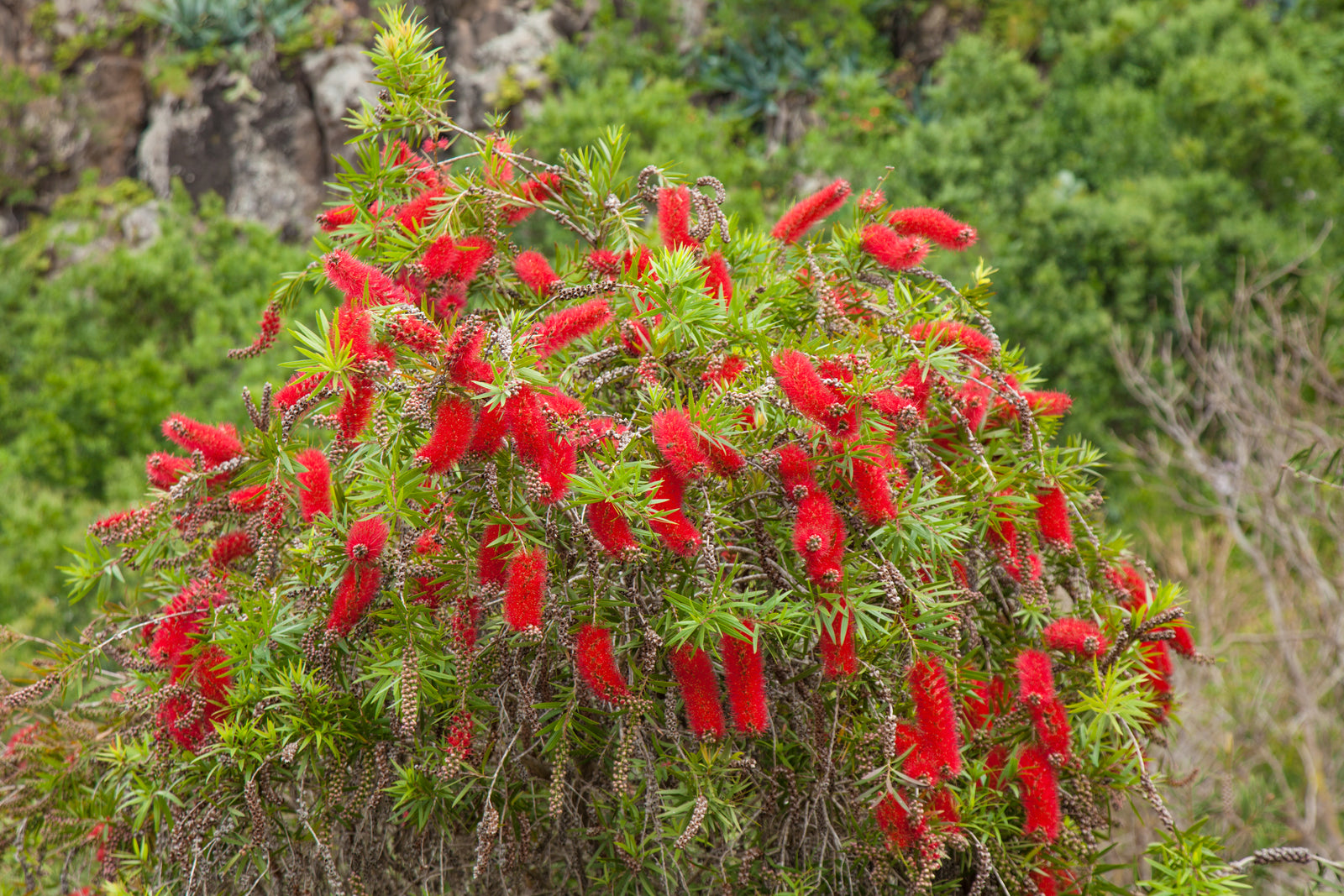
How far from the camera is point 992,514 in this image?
4.21 feet

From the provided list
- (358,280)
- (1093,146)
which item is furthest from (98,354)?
(1093,146)

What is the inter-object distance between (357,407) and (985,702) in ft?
3.03

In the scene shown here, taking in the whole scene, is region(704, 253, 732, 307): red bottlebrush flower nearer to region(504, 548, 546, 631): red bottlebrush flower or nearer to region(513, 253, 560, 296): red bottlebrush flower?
region(513, 253, 560, 296): red bottlebrush flower

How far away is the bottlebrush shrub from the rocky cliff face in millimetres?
6949

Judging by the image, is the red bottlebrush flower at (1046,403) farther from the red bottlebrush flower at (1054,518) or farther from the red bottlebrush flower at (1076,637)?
the red bottlebrush flower at (1076,637)

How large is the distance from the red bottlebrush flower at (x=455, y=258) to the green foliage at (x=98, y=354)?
3.18 meters

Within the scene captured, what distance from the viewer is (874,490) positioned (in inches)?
44.0

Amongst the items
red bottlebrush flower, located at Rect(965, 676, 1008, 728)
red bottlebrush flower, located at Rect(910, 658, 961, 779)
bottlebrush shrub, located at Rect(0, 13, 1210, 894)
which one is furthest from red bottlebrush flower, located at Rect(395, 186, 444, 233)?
red bottlebrush flower, located at Rect(965, 676, 1008, 728)

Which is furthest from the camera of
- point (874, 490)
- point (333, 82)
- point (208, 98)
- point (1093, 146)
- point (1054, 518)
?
point (208, 98)

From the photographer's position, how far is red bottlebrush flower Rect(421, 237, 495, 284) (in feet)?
4.24

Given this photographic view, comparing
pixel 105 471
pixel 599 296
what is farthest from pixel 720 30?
pixel 599 296

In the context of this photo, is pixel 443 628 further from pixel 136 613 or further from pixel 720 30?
pixel 720 30

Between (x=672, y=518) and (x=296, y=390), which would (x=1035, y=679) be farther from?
(x=296, y=390)

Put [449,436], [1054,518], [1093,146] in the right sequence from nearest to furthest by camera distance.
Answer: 1. [449,436]
2. [1054,518]
3. [1093,146]
